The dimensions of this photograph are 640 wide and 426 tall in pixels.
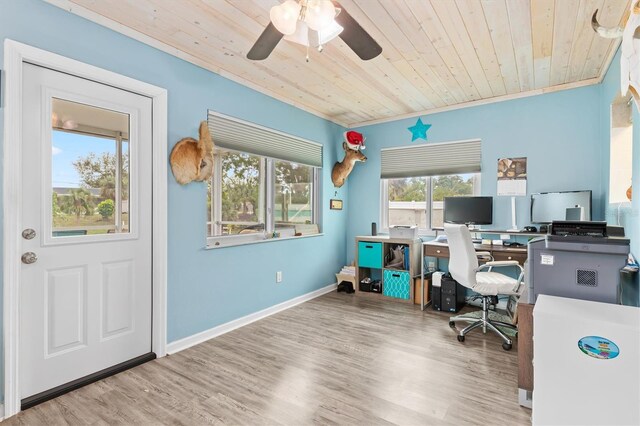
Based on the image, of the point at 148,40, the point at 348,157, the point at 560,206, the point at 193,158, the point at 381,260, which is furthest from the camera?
the point at 348,157

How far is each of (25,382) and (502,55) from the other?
411 cm

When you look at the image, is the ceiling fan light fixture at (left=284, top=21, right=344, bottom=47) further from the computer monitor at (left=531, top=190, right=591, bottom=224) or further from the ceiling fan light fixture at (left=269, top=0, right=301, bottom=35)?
the computer monitor at (left=531, top=190, right=591, bottom=224)

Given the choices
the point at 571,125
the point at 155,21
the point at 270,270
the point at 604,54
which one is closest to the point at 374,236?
the point at 270,270

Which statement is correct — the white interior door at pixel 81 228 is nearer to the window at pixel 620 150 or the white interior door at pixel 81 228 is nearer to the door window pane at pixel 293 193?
the door window pane at pixel 293 193

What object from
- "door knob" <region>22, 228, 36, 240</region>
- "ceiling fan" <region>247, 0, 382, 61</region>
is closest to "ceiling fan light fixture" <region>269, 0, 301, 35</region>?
"ceiling fan" <region>247, 0, 382, 61</region>

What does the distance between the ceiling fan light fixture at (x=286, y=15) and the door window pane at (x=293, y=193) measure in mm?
A: 2168

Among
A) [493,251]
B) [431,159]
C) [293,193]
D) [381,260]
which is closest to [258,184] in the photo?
[293,193]

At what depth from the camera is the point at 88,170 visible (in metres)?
2.21

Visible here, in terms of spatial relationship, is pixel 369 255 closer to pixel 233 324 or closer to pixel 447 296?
pixel 447 296

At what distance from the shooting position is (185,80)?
8.82 feet

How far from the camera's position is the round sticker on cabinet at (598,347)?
1.37 meters

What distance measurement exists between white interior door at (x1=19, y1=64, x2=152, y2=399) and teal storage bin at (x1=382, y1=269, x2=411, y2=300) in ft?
8.90

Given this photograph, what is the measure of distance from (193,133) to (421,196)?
300 centimetres

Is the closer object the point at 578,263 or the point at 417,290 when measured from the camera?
the point at 578,263
